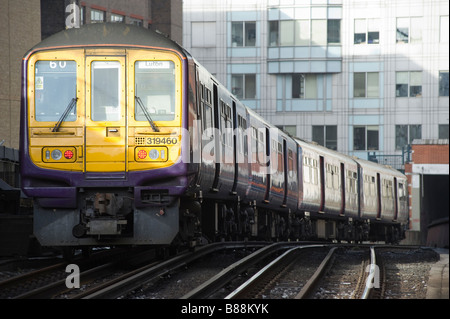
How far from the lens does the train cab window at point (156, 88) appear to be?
41.6 ft

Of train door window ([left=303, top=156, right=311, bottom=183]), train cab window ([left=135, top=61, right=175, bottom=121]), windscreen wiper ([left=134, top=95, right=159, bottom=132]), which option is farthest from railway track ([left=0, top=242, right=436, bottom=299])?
train door window ([left=303, top=156, right=311, bottom=183])

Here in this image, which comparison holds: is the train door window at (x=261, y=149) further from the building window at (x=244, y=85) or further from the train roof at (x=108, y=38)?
the building window at (x=244, y=85)

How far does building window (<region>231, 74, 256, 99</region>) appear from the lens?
5384 cm

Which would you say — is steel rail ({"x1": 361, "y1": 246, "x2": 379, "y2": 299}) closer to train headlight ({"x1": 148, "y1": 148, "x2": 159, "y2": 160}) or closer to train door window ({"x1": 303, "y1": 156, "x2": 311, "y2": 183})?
train headlight ({"x1": 148, "y1": 148, "x2": 159, "y2": 160})

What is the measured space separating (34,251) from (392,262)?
634 centimetres

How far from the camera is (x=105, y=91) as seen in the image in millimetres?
12773

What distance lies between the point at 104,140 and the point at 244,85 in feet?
137

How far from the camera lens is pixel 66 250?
13.3 meters

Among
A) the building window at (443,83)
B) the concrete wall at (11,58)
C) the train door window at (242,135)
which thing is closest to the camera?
the train door window at (242,135)

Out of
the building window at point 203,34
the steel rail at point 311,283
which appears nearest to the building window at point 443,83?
the building window at point 203,34

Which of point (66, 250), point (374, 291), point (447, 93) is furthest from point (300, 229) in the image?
point (447, 93)

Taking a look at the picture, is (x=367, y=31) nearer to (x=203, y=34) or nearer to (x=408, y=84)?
(x=408, y=84)

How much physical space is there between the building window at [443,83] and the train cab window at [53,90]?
4190 centimetres

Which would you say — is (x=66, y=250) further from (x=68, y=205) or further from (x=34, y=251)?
(x=34, y=251)
